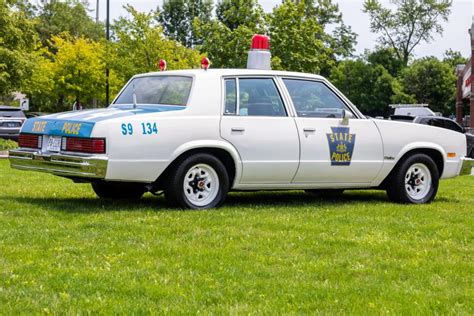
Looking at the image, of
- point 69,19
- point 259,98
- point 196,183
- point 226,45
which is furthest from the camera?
point 69,19

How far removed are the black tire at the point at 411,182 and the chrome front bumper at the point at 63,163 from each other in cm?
378

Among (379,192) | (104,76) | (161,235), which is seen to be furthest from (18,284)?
(104,76)

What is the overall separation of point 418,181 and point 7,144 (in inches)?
611

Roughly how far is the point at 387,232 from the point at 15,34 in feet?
73.3

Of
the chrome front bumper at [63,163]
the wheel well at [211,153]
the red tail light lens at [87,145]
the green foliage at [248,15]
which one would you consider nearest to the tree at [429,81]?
the green foliage at [248,15]

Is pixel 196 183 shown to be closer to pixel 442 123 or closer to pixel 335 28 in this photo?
pixel 442 123

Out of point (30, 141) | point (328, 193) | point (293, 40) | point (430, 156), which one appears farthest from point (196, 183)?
point (293, 40)

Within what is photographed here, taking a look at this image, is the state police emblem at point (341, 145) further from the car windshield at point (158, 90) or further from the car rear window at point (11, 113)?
the car rear window at point (11, 113)

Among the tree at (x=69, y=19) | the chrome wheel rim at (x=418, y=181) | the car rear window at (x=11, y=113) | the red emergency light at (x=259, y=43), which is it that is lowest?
the chrome wheel rim at (x=418, y=181)

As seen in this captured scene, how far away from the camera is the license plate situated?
796 cm

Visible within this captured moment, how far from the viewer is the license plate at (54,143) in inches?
313

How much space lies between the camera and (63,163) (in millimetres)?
A: 7789

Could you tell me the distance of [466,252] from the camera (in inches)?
244

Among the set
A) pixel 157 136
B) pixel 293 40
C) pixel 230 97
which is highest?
pixel 293 40
